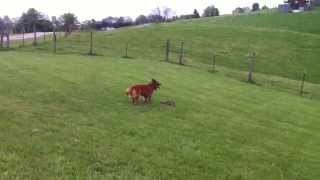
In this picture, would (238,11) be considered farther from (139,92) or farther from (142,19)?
(139,92)

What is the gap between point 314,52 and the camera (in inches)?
2010

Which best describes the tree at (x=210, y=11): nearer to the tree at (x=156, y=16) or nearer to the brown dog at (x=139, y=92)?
the tree at (x=156, y=16)

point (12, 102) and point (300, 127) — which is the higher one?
point (12, 102)

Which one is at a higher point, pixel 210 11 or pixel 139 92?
pixel 210 11

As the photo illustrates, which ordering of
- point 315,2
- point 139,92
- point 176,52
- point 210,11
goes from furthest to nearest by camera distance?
point 210,11 < point 315,2 < point 176,52 < point 139,92

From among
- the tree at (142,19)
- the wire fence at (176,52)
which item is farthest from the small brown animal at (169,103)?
the tree at (142,19)

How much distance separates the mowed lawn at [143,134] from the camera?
8.09 meters

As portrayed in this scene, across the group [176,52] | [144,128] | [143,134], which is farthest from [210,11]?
[143,134]

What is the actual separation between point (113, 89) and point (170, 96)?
6.01 feet

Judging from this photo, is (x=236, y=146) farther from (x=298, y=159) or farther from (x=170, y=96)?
(x=170, y=96)

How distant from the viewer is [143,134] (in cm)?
1034

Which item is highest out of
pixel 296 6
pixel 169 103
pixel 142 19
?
pixel 296 6

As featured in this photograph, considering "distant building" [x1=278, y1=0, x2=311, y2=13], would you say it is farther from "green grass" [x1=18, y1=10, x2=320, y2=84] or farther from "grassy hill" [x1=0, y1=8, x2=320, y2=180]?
"grassy hill" [x1=0, y1=8, x2=320, y2=180]

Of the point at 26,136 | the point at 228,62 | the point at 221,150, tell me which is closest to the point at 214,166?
the point at 221,150
